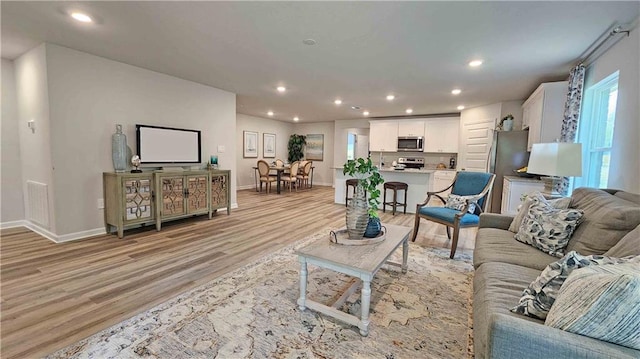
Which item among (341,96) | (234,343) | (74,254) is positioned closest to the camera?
(234,343)

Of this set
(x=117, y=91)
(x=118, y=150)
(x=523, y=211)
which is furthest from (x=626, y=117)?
(x=117, y=91)

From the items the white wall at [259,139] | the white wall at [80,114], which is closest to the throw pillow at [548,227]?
the white wall at [80,114]

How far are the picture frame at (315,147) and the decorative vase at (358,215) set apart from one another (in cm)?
783

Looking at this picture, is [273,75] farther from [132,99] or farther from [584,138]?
[584,138]

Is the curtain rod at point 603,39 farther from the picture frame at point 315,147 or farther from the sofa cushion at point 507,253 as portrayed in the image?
the picture frame at point 315,147

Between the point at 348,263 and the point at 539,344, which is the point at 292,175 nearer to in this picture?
the point at 348,263

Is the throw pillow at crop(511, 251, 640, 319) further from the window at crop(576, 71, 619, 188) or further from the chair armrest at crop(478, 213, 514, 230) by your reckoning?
the window at crop(576, 71, 619, 188)

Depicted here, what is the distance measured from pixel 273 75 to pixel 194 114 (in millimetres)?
1634

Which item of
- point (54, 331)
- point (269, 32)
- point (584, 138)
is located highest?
point (269, 32)

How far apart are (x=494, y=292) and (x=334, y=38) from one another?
255 cm

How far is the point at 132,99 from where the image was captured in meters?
3.95

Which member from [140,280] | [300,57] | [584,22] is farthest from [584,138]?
[140,280]

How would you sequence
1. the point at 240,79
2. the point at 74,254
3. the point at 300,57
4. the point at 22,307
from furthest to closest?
the point at 240,79
the point at 300,57
the point at 74,254
the point at 22,307

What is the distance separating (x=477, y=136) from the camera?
6.41 metres
